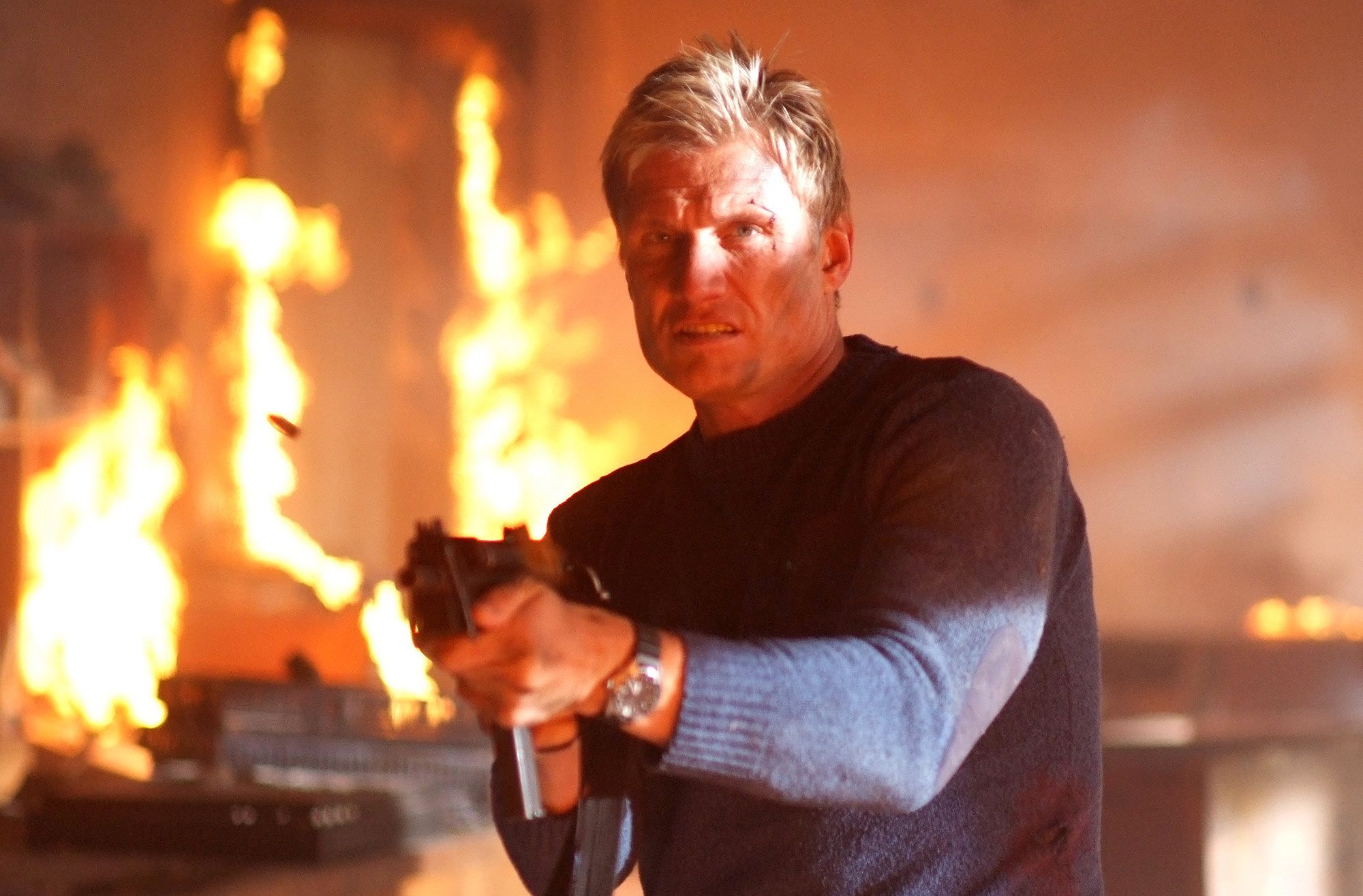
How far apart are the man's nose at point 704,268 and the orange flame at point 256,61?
3.14 metres

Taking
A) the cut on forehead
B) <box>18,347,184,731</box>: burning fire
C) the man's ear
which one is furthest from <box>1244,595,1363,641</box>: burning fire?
the cut on forehead

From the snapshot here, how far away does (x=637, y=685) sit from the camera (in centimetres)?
84

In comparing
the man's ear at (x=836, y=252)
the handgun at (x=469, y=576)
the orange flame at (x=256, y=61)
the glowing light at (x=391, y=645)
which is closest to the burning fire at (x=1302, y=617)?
the glowing light at (x=391, y=645)

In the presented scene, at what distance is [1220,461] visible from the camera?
4258mm

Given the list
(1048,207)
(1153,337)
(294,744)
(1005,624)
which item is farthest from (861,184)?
(1005,624)

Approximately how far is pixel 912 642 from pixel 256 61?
3507mm

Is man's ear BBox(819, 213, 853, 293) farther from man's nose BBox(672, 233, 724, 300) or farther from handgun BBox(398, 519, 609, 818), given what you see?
handgun BBox(398, 519, 609, 818)

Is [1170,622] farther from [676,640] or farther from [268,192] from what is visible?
[676,640]

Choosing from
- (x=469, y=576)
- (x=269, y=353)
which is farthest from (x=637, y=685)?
(x=269, y=353)

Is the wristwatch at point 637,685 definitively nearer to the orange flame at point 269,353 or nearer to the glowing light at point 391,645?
the glowing light at point 391,645

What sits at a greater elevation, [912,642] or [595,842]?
[912,642]

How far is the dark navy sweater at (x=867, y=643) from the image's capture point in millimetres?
868

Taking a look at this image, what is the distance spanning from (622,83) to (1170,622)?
80.4 inches

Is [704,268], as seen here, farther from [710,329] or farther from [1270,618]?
[1270,618]
